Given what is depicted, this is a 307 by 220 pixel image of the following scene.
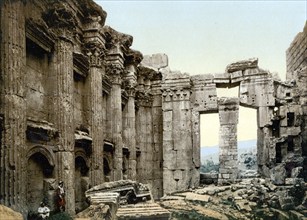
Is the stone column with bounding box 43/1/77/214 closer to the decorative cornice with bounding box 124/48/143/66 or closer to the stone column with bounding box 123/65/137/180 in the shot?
the decorative cornice with bounding box 124/48/143/66

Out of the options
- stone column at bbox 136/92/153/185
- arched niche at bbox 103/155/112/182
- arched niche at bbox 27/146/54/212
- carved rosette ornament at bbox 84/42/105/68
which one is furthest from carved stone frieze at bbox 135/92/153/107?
arched niche at bbox 27/146/54/212

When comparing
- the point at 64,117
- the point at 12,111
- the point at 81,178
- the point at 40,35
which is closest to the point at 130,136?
the point at 81,178

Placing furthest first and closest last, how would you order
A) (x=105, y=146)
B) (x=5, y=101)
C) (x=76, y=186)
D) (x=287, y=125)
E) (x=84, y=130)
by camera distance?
(x=287, y=125) < (x=105, y=146) < (x=84, y=130) < (x=76, y=186) < (x=5, y=101)

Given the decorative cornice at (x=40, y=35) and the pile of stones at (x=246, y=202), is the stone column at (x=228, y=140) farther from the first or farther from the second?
the decorative cornice at (x=40, y=35)

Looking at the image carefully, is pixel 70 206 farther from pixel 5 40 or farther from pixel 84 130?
pixel 5 40

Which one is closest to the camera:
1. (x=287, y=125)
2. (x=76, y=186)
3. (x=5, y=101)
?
(x=5, y=101)

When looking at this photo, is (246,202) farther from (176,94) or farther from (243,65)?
(243,65)

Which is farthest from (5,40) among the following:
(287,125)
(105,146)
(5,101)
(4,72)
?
(287,125)
